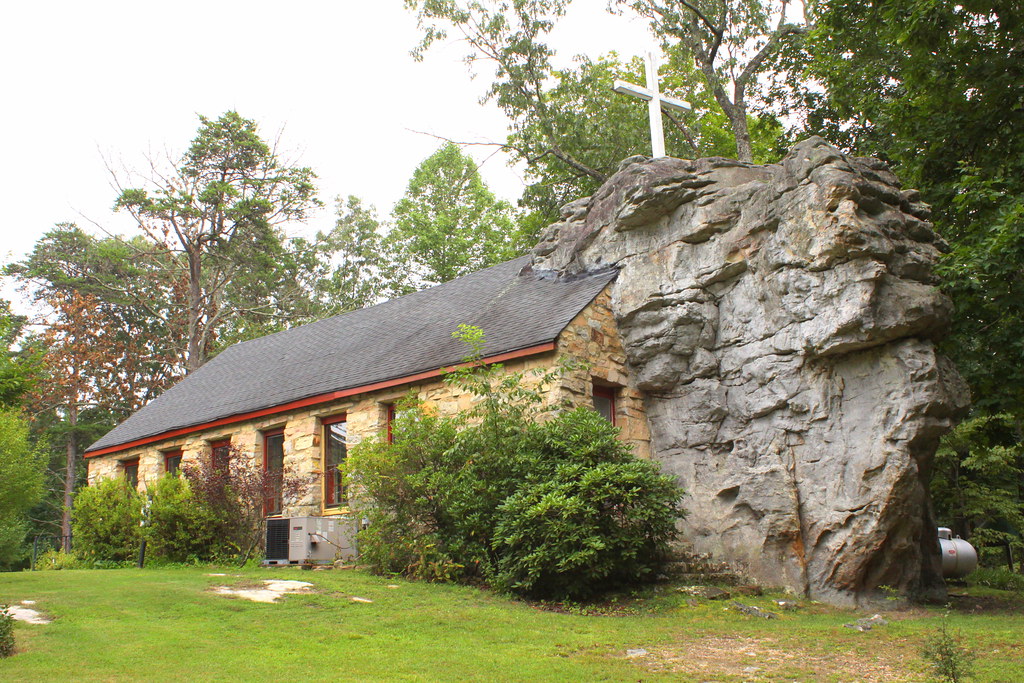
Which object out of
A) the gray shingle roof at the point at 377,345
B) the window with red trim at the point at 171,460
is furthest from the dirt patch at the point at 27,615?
the window with red trim at the point at 171,460

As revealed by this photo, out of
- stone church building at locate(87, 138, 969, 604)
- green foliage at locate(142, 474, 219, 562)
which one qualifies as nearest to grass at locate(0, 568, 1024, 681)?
stone church building at locate(87, 138, 969, 604)

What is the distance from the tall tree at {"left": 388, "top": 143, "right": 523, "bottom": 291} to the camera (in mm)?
33531

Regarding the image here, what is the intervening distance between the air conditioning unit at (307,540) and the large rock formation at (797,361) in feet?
16.7

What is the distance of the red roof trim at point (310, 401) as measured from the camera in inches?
477

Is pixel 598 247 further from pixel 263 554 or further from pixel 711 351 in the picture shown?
pixel 263 554

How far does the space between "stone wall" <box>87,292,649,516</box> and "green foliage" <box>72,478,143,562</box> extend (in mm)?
1371

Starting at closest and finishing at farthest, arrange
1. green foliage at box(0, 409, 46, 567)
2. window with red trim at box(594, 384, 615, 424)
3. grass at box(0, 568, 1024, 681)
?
grass at box(0, 568, 1024, 681) → green foliage at box(0, 409, 46, 567) → window with red trim at box(594, 384, 615, 424)

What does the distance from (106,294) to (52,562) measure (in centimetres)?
1945

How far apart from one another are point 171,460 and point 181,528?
457cm

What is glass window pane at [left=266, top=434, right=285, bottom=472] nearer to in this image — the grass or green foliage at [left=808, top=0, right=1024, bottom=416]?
the grass

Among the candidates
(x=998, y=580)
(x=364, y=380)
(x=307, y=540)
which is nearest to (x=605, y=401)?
(x=364, y=380)

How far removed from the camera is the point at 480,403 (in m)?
11.5

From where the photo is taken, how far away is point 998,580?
15055mm

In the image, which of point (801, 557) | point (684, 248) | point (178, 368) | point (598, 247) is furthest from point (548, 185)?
point (178, 368)
